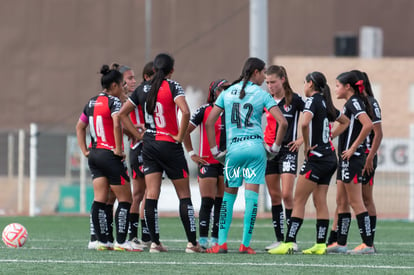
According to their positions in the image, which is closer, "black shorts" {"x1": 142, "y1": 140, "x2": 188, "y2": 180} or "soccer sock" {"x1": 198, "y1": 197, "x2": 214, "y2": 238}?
"black shorts" {"x1": 142, "y1": 140, "x2": 188, "y2": 180}

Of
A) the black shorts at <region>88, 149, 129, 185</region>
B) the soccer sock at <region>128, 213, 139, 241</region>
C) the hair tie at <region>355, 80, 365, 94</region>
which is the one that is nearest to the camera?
the black shorts at <region>88, 149, 129, 185</region>

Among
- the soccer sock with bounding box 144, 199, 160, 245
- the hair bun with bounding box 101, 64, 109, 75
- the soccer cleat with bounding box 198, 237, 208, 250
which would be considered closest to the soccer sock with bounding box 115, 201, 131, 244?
the soccer sock with bounding box 144, 199, 160, 245

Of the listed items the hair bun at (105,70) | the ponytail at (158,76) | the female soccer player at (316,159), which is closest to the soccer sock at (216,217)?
the female soccer player at (316,159)

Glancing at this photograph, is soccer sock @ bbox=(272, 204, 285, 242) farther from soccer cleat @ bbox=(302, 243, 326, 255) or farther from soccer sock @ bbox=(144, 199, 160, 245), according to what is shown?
soccer sock @ bbox=(144, 199, 160, 245)

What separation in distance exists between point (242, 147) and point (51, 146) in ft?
49.7

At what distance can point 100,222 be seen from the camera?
10414 mm

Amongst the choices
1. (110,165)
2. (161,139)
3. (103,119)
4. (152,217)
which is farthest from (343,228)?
(103,119)

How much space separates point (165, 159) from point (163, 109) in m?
0.55

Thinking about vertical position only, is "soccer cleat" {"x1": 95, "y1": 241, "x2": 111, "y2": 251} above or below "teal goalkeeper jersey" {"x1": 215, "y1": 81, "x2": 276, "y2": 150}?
below

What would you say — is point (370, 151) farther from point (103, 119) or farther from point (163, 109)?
point (103, 119)

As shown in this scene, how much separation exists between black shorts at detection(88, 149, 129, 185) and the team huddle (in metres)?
0.01

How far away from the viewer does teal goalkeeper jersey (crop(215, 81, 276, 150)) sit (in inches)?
386

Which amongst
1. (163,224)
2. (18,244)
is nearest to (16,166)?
(163,224)

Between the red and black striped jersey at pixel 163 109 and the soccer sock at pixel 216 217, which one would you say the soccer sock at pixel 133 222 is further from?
the red and black striped jersey at pixel 163 109
